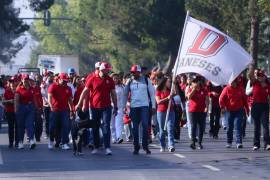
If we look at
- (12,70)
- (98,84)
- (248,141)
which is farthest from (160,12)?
(12,70)

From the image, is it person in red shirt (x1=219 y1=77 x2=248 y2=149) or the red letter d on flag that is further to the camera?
person in red shirt (x1=219 y1=77 x2=248 y2=149)

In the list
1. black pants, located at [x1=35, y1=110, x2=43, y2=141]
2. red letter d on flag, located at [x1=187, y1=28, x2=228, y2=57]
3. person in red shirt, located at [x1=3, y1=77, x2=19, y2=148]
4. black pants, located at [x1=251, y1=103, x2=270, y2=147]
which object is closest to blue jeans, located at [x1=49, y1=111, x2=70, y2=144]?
person in red shirt, located at [x1=3, y1=77, x2=19, y2=148]

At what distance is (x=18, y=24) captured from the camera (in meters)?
73.2

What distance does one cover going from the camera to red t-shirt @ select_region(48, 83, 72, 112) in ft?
74.8

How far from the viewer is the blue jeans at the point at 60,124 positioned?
2305 centimetres

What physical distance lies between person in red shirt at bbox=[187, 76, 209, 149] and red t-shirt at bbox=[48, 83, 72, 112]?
8.83 feet

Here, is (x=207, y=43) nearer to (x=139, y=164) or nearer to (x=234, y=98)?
(x=234, y=98)

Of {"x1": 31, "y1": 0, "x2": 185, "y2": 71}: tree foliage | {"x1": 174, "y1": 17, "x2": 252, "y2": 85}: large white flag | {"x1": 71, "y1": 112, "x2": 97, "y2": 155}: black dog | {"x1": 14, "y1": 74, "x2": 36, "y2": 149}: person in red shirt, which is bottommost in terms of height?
{"x1": 71, "y1": 112, "x2": 97, "y2": 155}: black dog

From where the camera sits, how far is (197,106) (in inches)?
890

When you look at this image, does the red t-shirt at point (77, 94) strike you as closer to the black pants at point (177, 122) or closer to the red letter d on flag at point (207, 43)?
the black pants at point (177, 122)

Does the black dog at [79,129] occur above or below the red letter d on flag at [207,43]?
below

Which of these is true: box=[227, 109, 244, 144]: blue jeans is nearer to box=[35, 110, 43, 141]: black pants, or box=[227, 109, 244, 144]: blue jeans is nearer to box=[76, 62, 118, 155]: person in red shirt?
box=[76, 62, 118, 155]: person in red shirt

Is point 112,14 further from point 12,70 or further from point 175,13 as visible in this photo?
point 12,70

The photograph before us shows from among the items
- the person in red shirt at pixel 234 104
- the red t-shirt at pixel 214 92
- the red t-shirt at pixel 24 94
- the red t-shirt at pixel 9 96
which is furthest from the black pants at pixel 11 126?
the red t-shirt at pixel 214 92
